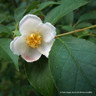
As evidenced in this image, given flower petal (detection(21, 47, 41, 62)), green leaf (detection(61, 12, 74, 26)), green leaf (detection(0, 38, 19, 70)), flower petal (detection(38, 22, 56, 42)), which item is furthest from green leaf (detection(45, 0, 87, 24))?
green leaf (detection(61, 12, 74, 26))

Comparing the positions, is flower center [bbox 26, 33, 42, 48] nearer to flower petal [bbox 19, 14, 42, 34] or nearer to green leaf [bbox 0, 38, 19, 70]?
flower petal [bbox 19, 14, 42, 34]

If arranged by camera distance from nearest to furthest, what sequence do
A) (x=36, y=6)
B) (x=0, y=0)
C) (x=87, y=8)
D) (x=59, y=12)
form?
1. (x=59, y=12)
2. (x=36, y=6)
3. (x=87, y=8)
4. (x=0, y=0)

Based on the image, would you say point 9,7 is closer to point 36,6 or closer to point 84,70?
point 36,6

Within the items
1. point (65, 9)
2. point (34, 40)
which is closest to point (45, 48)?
point (34, 40)

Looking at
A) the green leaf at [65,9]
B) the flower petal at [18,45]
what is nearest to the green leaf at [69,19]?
the green leaf at [65,9]

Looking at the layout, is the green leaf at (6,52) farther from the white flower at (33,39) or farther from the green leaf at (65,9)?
the green leaf at (65,9)

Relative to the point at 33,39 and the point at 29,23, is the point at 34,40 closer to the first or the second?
the point at 33,39

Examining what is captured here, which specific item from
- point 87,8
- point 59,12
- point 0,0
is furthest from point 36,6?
point 0,0
